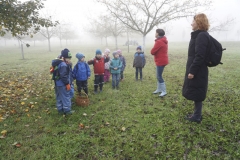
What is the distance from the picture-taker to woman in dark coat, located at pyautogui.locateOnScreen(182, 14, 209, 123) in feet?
11.2

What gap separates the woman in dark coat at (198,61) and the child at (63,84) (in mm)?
3057

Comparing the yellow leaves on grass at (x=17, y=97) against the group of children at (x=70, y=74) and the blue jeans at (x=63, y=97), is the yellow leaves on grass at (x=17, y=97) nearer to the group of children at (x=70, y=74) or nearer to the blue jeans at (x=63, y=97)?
the blue jeans at (x=63, y=97)

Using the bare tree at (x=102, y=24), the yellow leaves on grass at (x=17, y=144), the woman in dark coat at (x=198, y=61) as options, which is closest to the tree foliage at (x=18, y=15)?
the yellow leaves on grass at (x=17, y=144)

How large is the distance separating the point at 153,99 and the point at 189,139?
241cm

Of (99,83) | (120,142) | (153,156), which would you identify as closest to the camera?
(153,156)

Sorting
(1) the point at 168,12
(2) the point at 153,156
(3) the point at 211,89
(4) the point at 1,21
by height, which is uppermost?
(1) the point at 168,12

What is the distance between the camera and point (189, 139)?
3.58 metres

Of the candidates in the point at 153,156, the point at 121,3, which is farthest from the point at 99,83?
the point at 121,3

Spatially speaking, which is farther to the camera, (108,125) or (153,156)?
(108,125)

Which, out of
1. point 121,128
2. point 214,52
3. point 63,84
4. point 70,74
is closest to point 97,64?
point 70,74

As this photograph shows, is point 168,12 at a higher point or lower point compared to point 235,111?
higher

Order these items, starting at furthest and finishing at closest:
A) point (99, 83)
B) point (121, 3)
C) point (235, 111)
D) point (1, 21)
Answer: point (121, 3) → point (99, 83) → point (1, 21) → point (235, 111)

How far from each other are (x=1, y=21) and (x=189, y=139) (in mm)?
6715

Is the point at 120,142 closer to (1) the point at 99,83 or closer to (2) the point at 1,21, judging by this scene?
(1) the point at 99,83
